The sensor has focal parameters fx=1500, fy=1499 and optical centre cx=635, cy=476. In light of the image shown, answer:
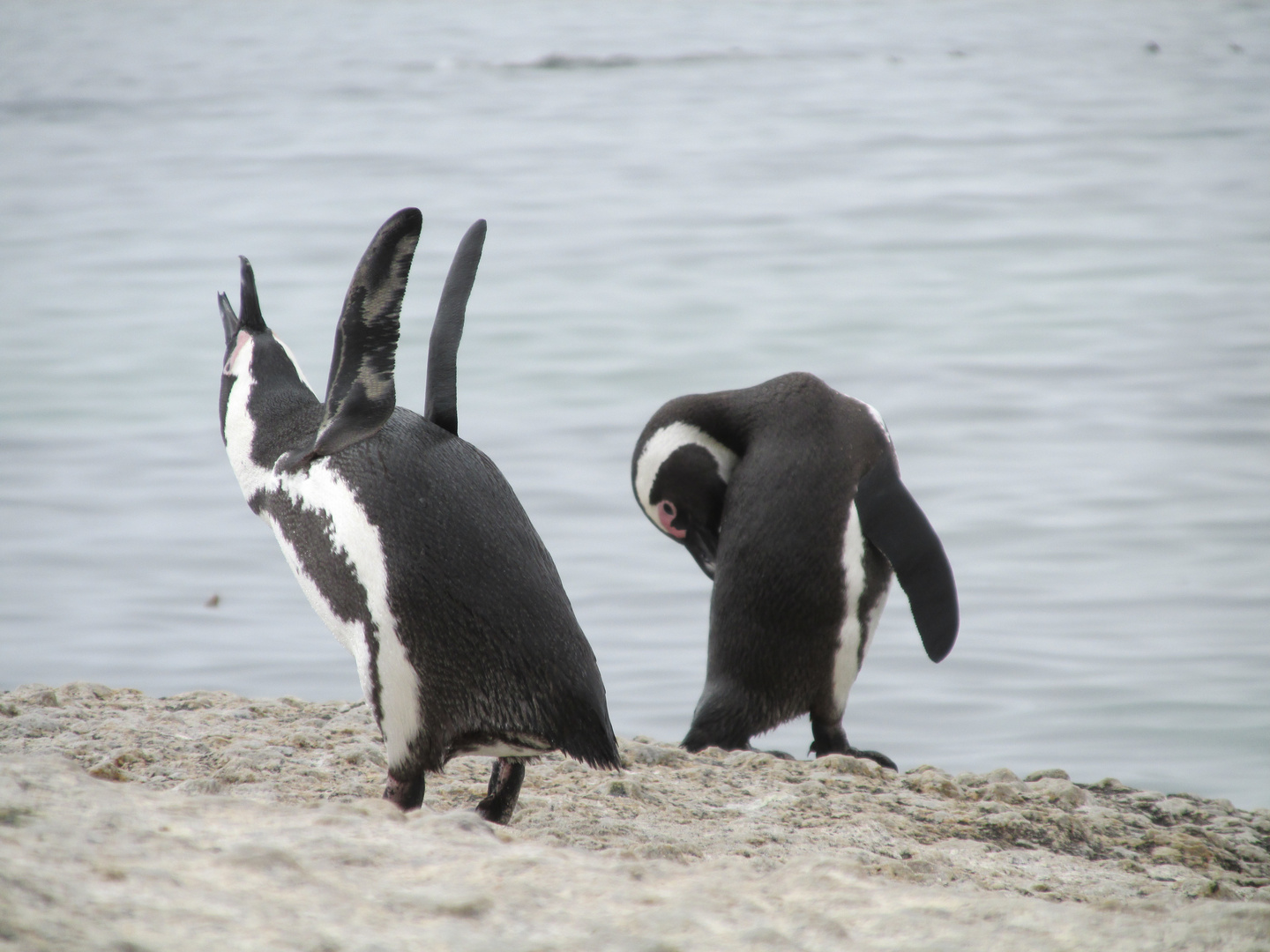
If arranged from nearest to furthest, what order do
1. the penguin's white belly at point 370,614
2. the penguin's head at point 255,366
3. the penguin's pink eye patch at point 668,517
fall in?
the penguin's white belly at point 370,614 → the penguin's head at point 255,366 → the penguin's pink eye patch at point 668,517

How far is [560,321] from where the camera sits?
9.63 meters

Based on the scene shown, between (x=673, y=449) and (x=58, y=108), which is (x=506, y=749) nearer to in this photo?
(x=673, y=449)

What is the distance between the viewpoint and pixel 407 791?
216 cm

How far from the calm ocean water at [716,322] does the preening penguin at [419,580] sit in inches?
67.5

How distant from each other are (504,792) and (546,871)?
792 mm

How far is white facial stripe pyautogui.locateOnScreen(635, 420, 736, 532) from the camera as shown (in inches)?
130

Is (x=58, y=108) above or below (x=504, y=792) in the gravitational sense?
above

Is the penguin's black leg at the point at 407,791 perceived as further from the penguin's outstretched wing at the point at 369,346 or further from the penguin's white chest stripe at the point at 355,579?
the penguin's outstretched wing at the point at 369,346

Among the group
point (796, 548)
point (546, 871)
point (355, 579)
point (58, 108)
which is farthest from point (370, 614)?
point (58, 108)

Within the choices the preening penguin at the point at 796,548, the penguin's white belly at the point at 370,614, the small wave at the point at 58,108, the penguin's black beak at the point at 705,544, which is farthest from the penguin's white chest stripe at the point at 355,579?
the small wave at the point at 58,108

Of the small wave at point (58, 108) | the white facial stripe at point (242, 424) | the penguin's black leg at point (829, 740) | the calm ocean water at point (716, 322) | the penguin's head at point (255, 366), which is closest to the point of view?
the white facial stripe at point (242, 424)

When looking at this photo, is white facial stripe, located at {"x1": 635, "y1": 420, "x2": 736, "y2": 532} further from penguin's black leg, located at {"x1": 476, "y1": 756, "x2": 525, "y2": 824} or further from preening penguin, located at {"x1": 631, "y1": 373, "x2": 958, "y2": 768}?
penguin's black leg, located at {"x1": 476, "y1": 756, "x2": 525, "y2": 824}

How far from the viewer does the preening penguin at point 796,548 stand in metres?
3.10

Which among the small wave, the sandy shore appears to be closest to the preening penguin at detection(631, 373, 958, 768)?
the sandy shore
